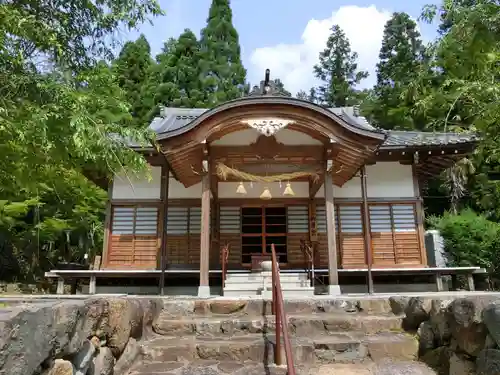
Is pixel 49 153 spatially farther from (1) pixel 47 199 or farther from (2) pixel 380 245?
(1) pixel 47 199

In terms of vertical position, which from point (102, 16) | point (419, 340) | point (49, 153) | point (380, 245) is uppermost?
point (102, 16)

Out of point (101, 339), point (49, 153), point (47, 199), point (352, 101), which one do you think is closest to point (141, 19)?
point (49, 153)

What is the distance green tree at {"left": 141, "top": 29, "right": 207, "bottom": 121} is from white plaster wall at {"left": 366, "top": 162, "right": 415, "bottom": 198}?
17653mm

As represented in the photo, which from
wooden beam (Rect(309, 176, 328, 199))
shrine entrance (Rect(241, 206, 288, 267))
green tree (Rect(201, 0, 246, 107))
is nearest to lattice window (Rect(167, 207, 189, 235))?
shrine entrance (Rect(241, 206, 288, 267))

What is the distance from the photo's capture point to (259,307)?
6.30m

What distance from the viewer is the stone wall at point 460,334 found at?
146 inches

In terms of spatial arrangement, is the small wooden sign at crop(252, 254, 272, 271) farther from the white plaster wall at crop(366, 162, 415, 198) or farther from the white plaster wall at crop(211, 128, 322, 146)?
the white plaster wall at crop(366, 162, 415, 198)

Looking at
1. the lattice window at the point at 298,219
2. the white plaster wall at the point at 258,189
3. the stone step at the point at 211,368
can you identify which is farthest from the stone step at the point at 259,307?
the white plaster wall at the point at 258,189

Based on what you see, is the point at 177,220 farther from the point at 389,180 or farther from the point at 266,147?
the point at 389,180

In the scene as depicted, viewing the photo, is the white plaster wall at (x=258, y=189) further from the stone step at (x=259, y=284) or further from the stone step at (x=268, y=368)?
the stone step at (x=268, y=368)

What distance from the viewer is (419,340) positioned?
5051 mm

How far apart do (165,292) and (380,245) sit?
20.2 ft

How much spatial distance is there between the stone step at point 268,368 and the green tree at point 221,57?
24.5 metres

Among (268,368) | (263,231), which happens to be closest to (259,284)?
(263,231)
